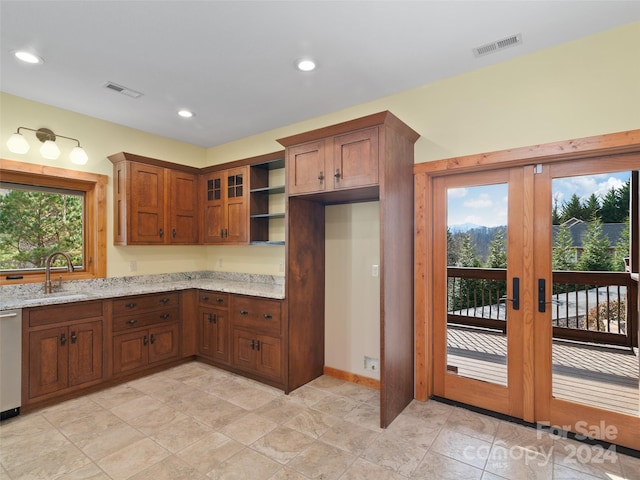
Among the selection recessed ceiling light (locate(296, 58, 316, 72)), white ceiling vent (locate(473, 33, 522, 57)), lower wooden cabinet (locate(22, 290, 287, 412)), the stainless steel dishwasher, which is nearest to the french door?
white ceiling vent (locate(473, 33, 522, 57))

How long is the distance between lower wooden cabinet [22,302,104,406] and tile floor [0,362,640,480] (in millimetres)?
181

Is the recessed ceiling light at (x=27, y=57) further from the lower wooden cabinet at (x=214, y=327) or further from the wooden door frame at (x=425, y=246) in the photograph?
the wooden door frame at (x=425, y=246)

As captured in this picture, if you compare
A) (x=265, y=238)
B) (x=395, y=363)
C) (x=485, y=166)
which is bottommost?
(x=395, y=363)

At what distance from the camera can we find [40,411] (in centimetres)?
292

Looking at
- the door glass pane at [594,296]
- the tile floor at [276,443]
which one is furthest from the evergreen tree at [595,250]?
the tile floor at [276,443]

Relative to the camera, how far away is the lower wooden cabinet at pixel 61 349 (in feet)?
9.46

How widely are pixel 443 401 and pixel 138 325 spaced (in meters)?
3.15

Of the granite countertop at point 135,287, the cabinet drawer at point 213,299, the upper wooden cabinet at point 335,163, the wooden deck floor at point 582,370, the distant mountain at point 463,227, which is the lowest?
the wooden deck floor at point 582,370

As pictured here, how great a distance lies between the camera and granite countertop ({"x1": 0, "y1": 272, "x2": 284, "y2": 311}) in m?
3.12

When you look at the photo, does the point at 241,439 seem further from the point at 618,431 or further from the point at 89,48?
the point at 89,48

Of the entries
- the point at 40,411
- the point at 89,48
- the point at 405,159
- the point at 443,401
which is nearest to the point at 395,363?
the point at 443,401

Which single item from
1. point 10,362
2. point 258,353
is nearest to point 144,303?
point 10,362

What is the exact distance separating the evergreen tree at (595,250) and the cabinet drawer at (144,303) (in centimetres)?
394

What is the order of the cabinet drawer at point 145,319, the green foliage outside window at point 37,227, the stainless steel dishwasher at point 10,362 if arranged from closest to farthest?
the stainless steel dishwasher at point 10,362 → the green foliage outside window at point 37,227 → the cabinet drawer at point 145,319
